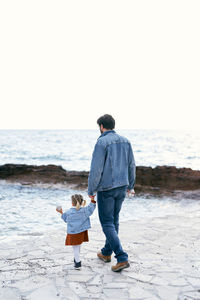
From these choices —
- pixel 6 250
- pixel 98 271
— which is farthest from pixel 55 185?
pixel 98 271

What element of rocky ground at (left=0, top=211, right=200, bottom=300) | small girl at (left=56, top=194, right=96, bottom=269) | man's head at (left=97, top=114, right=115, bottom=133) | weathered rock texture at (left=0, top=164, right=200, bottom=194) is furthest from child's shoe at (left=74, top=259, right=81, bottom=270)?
weathered rock texture at (left=0, top=164, right=200, bottom=194)

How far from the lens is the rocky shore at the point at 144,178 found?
50.8ft

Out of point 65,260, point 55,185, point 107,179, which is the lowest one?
point 55,185

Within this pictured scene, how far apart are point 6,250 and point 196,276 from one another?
3.15 meters

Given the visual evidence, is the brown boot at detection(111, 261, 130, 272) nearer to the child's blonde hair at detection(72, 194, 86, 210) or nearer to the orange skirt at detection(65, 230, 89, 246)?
the orange skirt at detection(65, 230, 89, 246)

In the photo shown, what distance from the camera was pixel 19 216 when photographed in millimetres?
9500

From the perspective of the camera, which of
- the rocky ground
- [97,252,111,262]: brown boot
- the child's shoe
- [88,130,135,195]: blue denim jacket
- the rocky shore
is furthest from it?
the rocky shore

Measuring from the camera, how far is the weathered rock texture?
15.8 meters

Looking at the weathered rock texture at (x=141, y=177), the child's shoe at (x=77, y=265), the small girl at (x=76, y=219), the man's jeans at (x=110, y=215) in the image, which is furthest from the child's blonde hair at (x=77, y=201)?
the weathered rock texture at (x=141, y=177)

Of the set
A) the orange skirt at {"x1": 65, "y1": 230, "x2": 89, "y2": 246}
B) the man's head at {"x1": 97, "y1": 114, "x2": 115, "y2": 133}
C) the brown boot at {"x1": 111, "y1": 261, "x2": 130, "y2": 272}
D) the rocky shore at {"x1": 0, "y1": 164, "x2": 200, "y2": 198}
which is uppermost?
the man's head at {"x1": 97, "y1": 114, "x2": 115, "y2": 133}

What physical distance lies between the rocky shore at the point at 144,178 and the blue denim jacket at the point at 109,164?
10586 mm

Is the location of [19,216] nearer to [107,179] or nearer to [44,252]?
[44,252]

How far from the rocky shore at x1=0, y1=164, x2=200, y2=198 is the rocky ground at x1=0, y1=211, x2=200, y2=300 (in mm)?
8913

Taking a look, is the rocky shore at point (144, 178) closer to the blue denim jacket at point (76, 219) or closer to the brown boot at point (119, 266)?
the brown boot at point (119, 266)
